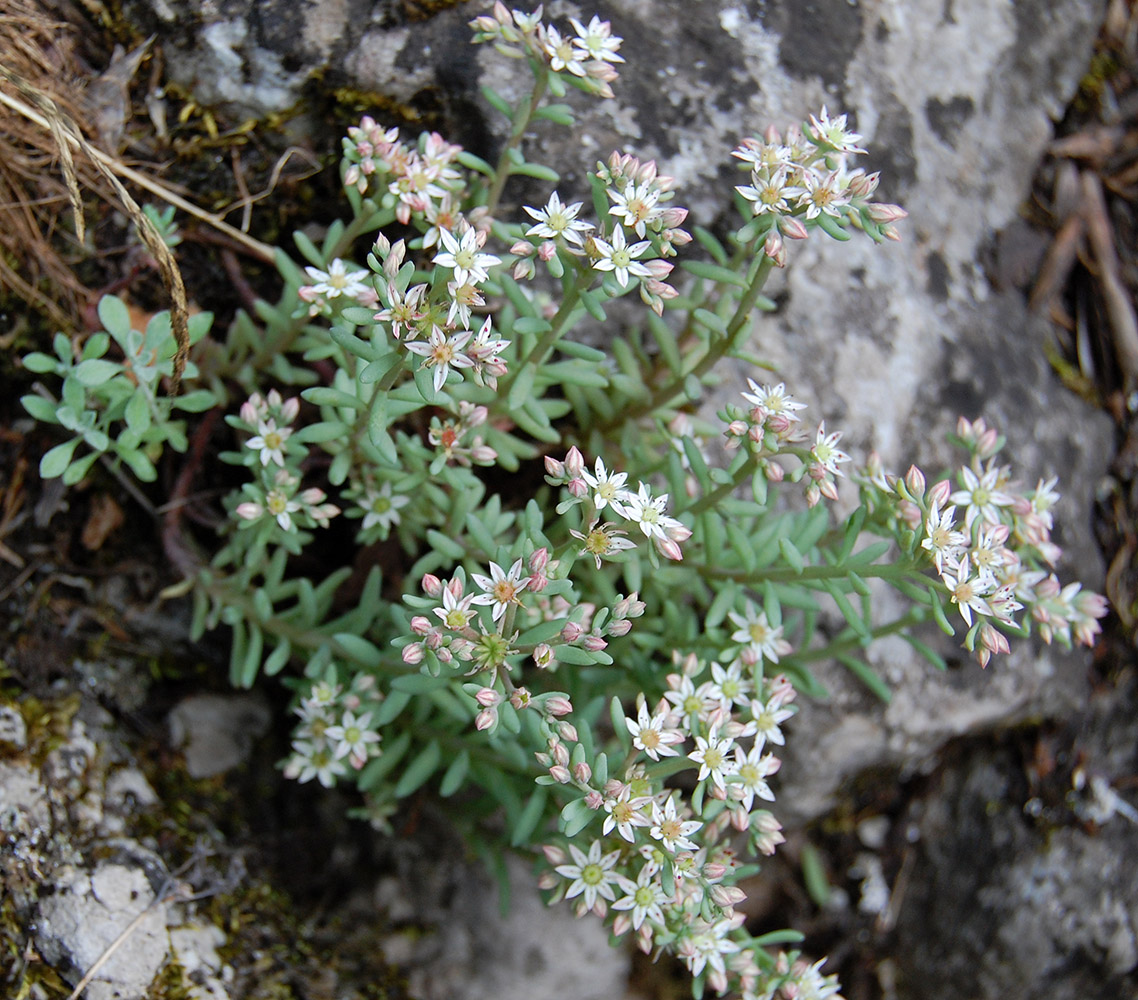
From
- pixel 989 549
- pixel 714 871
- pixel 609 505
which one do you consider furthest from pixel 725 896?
pixel 989 549

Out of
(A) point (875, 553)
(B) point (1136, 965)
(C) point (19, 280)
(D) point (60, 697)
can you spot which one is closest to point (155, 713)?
(D) point (60, 697)

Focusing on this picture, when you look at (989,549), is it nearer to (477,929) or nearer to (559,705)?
(559,705)

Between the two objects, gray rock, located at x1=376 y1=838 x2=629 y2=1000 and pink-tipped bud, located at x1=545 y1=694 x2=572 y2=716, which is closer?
pink-tipped bud, located at x1=545 y1=694 x2=572 y2=716

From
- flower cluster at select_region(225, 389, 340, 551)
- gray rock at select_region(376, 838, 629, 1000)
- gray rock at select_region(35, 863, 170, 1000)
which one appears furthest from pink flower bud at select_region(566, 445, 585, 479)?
gray rock at select_region(376, 838, 629, 1000)

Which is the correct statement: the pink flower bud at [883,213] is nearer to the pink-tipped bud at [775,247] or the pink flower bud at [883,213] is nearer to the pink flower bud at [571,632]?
the pink-tipped bud at [775,247]

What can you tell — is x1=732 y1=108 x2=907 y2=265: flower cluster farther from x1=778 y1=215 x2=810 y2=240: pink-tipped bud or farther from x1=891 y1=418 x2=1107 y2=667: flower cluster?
x1=891 y1=418 x2=1107 y2=667: flower cluster

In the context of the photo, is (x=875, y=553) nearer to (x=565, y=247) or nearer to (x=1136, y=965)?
(x=565, y=247)
